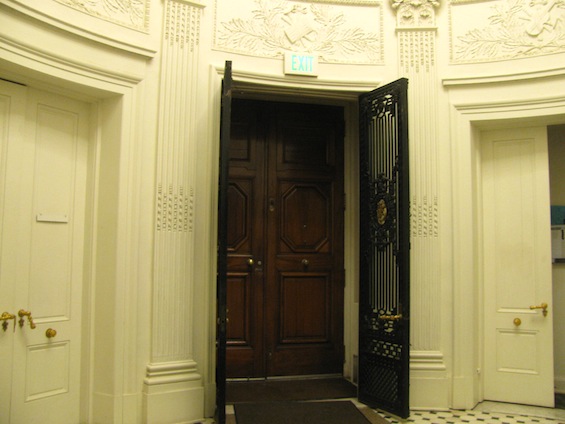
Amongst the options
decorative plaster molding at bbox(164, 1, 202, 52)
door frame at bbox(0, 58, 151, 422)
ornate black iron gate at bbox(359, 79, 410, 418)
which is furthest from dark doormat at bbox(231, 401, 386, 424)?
decorative plaster molding at bbox(164, 1, 202, 52)

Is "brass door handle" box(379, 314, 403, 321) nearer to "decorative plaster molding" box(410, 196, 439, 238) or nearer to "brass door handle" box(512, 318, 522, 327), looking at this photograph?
"decorative plaster molding" box(410, 196, 439, 238)

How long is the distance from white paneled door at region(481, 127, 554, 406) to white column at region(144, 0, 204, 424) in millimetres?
2417

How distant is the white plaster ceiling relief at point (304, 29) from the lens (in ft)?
12.1

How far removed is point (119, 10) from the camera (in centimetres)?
325

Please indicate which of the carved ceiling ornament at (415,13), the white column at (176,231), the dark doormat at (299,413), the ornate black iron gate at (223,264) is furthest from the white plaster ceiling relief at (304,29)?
the dark doormat at (299,413)

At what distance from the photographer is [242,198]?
4344mm

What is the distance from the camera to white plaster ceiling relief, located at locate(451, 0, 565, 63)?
3699 mm

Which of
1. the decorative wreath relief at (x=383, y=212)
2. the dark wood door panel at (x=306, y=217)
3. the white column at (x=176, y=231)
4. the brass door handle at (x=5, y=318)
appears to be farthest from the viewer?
the dark wood door panel at (x=306, y=217)

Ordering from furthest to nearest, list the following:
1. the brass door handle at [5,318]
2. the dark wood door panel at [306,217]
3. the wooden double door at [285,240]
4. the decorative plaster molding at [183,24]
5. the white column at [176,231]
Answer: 1. the dark wood door panel at [306,217]
2. the wooden double door at [285,240]
3. the decorative plaster molding at [183,24]
4. the white column at [176,231]
5. the brass door handle at [5,318]

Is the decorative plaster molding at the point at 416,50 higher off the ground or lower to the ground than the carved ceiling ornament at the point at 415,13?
lower

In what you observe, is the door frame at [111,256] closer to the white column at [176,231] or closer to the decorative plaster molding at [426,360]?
the white column at [176,231]

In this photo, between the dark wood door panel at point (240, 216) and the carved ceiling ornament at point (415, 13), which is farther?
the dark wood door panel at point (240, 216)

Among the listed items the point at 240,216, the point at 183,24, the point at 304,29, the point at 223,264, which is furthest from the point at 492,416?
the point at 183,24

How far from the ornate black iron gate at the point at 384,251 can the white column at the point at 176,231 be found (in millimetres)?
1362
